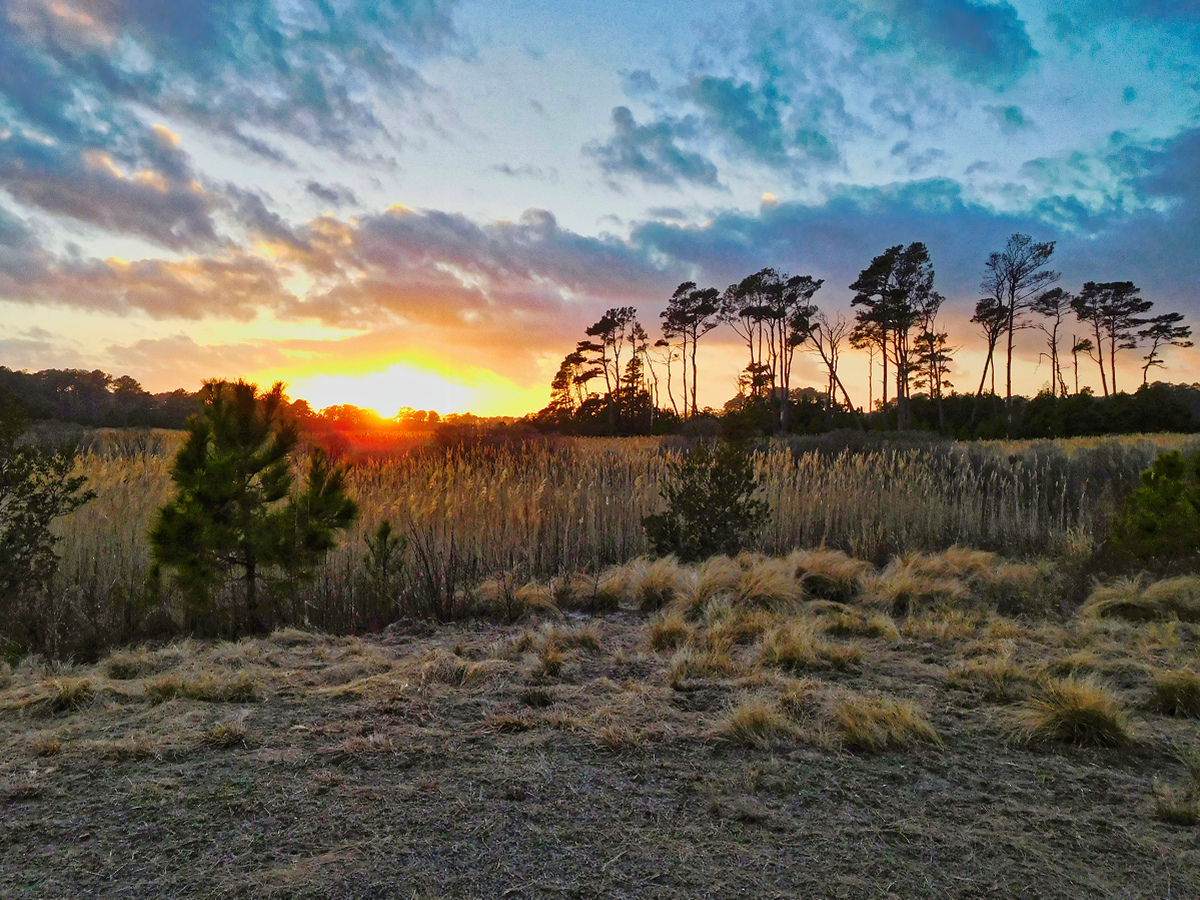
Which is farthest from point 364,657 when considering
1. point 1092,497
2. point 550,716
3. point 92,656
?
point 1092,497

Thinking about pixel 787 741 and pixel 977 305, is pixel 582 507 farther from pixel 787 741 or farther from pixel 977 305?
pixel 977 305

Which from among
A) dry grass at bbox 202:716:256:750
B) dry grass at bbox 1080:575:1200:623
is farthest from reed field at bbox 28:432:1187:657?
dry grass at bbox 202:716:256:750

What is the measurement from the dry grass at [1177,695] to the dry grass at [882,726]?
3.97 ft

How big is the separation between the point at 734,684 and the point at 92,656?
3583 millimetres

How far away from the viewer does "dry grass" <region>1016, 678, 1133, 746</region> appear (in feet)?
9.32

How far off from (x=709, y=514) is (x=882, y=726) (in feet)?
14.7

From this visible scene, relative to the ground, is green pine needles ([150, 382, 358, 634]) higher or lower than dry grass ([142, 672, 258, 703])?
higher

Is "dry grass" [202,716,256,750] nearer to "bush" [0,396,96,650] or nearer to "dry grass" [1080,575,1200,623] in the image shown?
"bush" [0,396,96,650]

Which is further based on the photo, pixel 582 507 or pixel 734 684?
pixel 582 507

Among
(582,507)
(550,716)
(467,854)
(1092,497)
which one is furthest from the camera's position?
(1092,497)

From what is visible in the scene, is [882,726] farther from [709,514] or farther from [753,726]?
[709,514]

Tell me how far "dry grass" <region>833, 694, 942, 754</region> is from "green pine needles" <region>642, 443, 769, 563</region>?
162 inches

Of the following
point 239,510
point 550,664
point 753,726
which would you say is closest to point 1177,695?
point 753,726

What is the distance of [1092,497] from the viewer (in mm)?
10906
